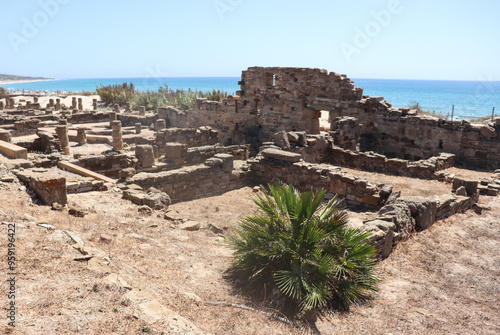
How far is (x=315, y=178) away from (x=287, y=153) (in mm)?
1400

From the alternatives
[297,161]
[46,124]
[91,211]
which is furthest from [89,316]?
[46,124]

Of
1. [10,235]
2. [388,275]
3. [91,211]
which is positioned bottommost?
[388,275]

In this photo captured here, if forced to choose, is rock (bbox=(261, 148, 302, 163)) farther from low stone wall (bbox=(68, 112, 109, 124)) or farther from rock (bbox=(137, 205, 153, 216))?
low stone wall (bbox=(68, 112, 109, 124))

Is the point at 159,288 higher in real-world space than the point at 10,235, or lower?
lower

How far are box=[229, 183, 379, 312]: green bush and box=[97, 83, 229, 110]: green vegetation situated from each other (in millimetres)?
23882

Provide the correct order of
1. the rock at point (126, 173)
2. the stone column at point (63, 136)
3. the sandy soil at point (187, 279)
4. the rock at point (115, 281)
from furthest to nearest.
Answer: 1. the stone column at point (63, 136)
2. the rock at point (126, 173)
3. the rock at point (115, 281)
4. the sandy soil at point (187, 279)

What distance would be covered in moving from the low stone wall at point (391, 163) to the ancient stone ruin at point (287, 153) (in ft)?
0.12

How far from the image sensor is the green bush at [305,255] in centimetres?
540

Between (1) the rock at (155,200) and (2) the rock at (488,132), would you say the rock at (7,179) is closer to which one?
(1) the rock at (155,200)

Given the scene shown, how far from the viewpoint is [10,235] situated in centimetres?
532

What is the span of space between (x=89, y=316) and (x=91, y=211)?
4.71m

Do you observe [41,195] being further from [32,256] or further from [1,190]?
[32,256]

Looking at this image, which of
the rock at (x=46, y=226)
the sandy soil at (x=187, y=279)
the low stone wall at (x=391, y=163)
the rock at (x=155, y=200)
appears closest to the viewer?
the sandy soil at (x=187, y=279)

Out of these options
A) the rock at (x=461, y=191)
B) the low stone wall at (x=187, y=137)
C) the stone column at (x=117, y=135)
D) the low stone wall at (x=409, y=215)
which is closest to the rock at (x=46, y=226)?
the low stone wall at (x=409, y=215)
